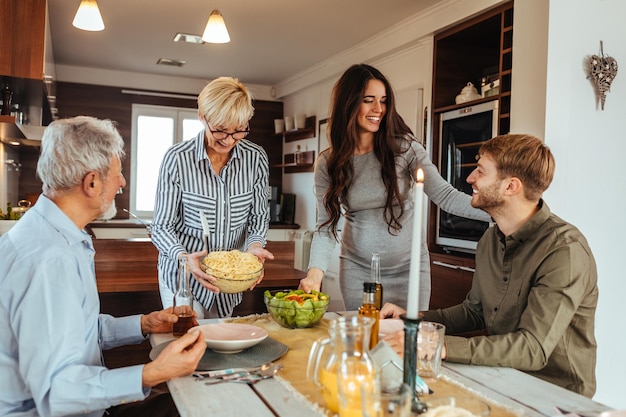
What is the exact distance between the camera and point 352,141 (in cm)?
229

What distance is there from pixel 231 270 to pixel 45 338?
682 millimetres

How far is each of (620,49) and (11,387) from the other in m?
3.05

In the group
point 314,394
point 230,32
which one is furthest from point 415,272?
point 230,32

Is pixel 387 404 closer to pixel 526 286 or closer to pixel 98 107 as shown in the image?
→ pixel 526 286

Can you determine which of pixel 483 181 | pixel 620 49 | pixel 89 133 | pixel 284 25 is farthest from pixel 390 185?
pixel 284 25

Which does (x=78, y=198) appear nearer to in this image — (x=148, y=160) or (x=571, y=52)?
(x=571, y=52)

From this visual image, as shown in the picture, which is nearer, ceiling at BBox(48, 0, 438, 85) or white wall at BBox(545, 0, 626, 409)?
white wall at BBox(545, 0, 626, 409)

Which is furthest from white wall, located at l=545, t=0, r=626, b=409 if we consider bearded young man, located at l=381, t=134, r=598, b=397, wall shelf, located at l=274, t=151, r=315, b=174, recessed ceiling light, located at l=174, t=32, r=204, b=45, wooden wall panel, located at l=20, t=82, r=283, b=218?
wooden wall panel, located at l=20, t=82, r=283, b=218

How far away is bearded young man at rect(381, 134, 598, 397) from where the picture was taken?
1393 millimetres

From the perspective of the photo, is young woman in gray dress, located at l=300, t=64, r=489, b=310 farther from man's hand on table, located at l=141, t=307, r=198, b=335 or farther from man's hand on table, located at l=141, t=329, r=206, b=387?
man's hand on table, located at l=141, t=329, r=206, b=387

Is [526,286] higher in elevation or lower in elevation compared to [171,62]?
lower

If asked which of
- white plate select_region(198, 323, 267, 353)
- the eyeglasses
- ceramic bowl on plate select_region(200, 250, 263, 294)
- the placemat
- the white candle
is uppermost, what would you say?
the eyeglasses

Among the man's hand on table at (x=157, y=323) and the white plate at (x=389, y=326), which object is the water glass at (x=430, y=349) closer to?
the white plate at (x=389, y=326)

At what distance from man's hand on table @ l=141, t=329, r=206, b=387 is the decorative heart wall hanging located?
252 centimetres
